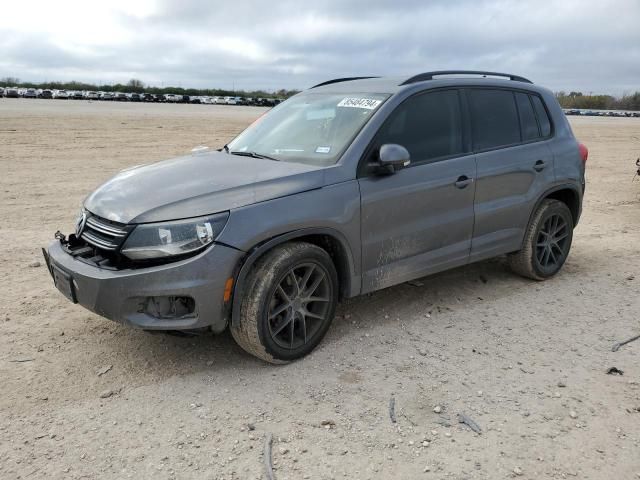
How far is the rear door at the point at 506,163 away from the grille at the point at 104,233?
109 inches

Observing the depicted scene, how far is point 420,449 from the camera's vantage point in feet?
9.88

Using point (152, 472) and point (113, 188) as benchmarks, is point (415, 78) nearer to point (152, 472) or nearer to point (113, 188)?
point (113, 188)

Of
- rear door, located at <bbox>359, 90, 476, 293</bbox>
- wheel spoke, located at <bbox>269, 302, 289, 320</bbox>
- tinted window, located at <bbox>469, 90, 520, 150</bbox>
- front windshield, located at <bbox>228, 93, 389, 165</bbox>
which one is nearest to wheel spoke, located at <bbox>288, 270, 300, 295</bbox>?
wheel spoke, located at <bbox>269, 302, 289, 320</bbox>

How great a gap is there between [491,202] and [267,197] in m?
2.17

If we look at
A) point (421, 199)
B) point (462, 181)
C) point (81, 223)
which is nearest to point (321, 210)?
point (421, 199)

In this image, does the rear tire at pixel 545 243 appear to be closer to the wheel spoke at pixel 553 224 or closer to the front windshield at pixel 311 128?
the wheel spoke at pixel 553 224

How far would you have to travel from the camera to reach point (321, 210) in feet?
12.3

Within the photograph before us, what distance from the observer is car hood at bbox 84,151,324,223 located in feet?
11.4

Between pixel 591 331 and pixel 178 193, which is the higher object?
pixel 178 193

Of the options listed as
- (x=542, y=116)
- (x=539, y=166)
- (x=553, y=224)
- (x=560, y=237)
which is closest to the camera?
(x=539, y=166)

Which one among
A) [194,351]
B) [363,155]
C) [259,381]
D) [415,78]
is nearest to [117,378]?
[194,351]

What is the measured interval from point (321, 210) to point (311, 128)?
0.98 m

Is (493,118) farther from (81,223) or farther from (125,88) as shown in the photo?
(125,88)

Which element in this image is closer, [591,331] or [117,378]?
[117,378]
